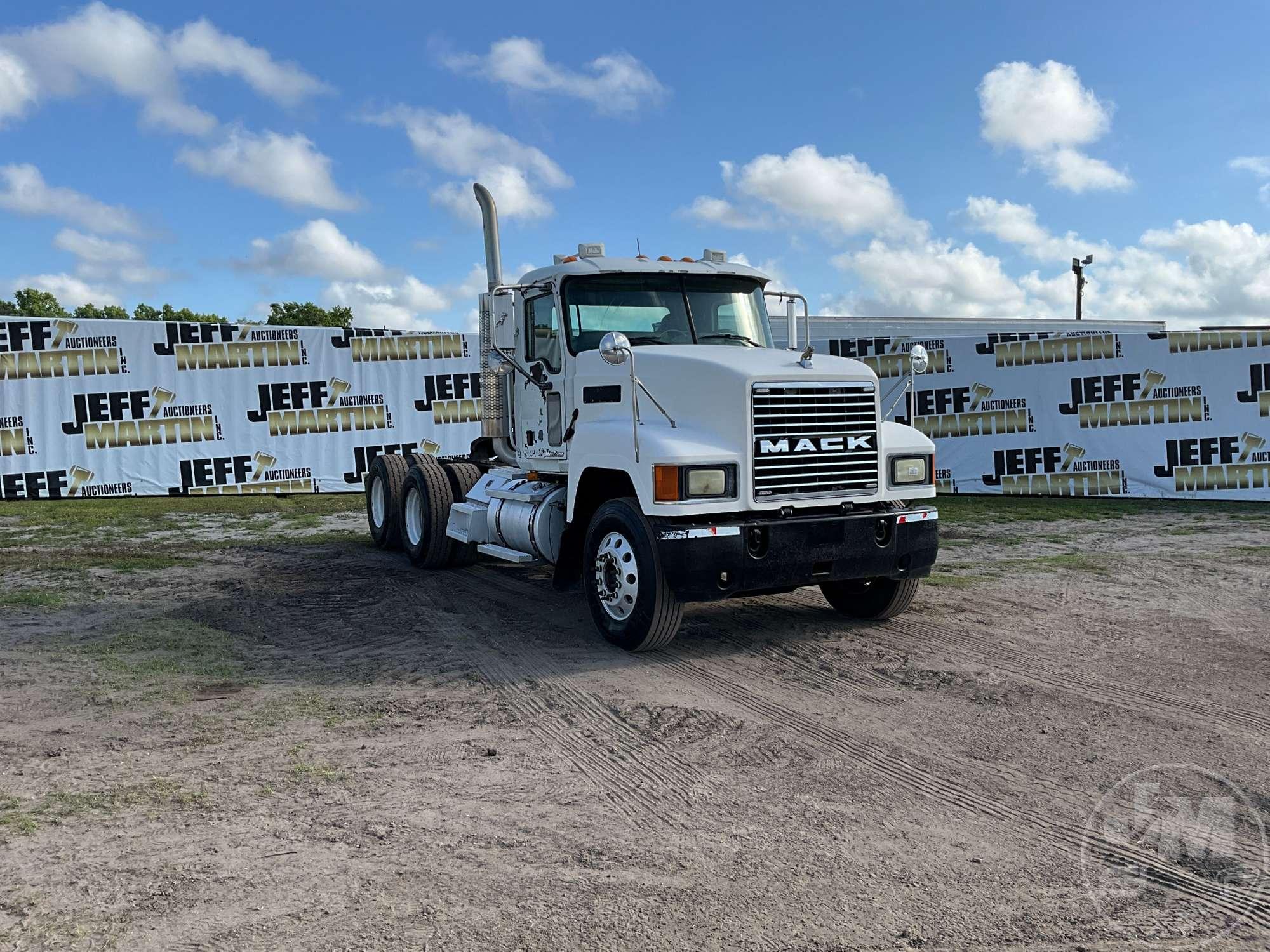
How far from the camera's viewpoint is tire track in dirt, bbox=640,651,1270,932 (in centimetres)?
347

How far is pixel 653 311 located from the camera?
8125 mm

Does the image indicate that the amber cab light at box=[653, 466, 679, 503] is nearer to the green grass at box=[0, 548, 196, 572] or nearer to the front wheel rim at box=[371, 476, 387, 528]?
the front wheel rim at box=[371, 476, 387, 528]

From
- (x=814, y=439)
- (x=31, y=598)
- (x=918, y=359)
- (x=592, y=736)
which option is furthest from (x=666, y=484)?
(x=31, y=598)

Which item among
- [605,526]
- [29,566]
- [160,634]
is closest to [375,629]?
[160,634]

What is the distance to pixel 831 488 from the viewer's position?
23.1ft

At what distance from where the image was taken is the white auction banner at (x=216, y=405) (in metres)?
18.8

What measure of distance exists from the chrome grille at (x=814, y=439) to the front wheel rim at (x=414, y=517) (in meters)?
4.98

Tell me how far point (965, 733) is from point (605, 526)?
2812 mm

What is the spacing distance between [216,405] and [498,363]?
12.4m

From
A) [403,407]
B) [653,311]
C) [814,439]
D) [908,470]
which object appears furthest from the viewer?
[403,407]

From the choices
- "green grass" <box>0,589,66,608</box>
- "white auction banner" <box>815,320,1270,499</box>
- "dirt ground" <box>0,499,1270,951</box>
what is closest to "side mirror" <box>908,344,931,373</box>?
"dirt ground" <box>0,499,1270,951</box>

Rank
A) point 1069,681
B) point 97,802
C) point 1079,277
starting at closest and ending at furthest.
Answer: point 97,802
point 1069,681
point 1079,277

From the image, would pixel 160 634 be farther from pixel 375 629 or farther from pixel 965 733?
pixel 965 733

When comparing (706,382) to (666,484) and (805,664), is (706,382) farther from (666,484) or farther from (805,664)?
(805,664)
